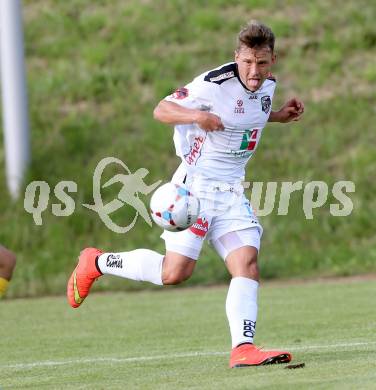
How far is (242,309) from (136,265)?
0.96 m

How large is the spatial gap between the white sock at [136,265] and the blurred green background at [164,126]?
20.8 ft

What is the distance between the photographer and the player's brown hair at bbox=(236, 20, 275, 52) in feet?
21.5

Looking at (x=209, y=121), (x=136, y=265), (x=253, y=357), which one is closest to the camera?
(x=209, y=121)

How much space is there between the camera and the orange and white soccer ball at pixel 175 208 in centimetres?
643

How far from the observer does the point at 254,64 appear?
6.60 metres

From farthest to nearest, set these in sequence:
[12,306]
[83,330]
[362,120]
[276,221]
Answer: [362,120] → [276,221] → [12,306] → [83,330]

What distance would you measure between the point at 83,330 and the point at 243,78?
3.61 meters

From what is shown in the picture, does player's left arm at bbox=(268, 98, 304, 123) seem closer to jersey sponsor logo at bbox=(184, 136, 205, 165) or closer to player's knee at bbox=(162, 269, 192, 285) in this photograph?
jersey sponsor logo at bbox=(184, 136, 205, 165)

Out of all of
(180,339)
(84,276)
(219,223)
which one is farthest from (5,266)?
(180,339)

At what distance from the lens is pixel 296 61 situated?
18125 millimetres

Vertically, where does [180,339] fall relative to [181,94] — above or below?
below

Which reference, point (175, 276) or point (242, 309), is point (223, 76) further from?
point (242, 309)

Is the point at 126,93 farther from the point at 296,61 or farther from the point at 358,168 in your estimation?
the point at 358,168

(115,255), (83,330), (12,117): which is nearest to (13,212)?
(12,117)
